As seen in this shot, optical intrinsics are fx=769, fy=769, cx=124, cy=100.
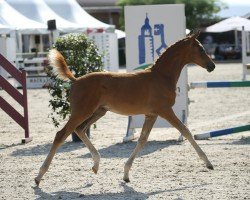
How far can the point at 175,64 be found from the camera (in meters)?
10.1

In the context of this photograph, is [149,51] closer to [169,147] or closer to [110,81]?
[169,147]

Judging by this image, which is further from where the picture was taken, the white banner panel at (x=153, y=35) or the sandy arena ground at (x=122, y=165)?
the white banner panel at (x=153, y=35)

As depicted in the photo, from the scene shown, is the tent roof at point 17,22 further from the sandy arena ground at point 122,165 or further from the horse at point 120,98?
the horse at point 120,98

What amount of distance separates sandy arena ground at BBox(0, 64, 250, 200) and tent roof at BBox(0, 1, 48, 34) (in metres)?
17.6

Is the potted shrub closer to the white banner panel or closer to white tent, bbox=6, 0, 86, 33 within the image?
the white banner panel

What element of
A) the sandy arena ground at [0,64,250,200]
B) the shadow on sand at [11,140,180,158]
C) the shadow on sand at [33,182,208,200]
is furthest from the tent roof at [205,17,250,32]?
the shadow on sand at [33,182,208,200]

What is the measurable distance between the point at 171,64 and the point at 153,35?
14.0 feet

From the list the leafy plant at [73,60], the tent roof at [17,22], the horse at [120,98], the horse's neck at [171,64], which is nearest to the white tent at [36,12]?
the tent roof at [17,22]

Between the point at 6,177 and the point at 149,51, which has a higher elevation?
the point at 149,51

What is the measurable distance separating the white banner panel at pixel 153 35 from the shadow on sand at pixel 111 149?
33.6 inches

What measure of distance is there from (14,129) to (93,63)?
3.50 m

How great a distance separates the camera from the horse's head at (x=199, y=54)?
400 inches

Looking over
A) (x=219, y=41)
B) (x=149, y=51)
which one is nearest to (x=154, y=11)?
(x=149, y=51)

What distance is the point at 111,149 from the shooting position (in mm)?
13008
